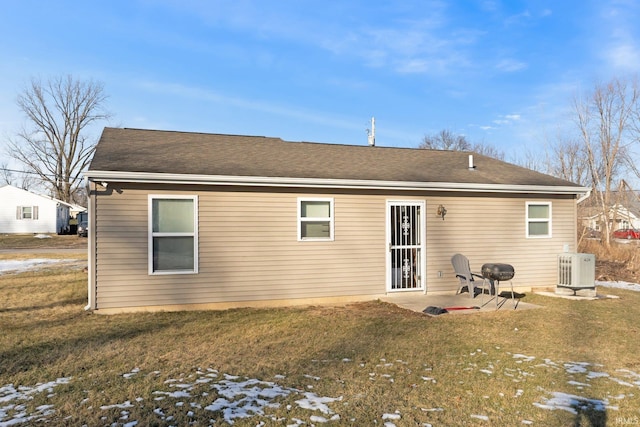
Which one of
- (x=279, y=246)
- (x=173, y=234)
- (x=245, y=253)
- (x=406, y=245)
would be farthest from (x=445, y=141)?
(x=173, y=234)

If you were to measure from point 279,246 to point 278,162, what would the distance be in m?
1.85

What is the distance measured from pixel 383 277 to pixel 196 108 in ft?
48.0

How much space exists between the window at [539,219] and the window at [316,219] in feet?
15.5

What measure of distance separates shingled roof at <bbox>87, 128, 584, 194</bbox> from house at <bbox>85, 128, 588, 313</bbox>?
4 cm

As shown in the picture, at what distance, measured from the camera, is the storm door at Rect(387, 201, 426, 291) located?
907cm

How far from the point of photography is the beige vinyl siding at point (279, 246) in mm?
7449

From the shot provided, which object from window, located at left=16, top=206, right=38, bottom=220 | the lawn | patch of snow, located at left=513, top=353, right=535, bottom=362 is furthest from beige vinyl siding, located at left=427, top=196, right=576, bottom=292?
window, located at left=16, top=206, right=38, bottom=220

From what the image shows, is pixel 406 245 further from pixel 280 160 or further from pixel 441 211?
pixel 280 160

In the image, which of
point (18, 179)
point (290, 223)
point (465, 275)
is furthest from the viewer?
point (18, 179)

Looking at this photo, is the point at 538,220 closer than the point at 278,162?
No

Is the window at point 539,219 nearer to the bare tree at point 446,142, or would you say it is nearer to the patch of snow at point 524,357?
the patch of snow at point 524,357

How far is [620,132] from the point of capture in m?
21.8

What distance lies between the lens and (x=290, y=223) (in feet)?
27.5

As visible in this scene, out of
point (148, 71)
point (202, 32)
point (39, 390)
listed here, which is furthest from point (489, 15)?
point (39, 390)
